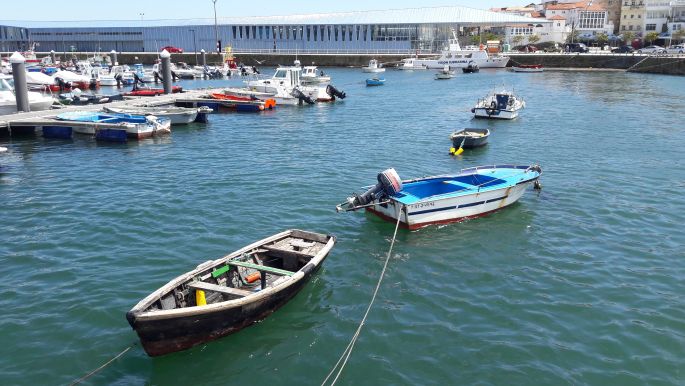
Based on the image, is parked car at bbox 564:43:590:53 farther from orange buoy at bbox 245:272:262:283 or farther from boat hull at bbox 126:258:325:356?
boat hull at bbox 126:258:325:356

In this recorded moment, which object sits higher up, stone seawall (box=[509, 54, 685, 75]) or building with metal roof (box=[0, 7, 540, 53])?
building with metal roof (box=[0, 7, 540, 53])

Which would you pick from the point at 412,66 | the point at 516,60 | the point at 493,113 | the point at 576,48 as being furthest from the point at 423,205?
the point at 576,48

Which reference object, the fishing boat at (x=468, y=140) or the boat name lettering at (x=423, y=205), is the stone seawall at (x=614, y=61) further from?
the boat name lettering at (x=423, y=205)

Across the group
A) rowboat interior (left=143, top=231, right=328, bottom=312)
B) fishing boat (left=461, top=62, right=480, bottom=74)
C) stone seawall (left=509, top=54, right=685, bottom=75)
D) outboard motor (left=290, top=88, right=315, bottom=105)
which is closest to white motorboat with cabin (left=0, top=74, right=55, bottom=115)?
outboard motor (left=290, top=88, right=315, bottom=105)

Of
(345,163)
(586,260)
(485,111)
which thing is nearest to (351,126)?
(485,111)

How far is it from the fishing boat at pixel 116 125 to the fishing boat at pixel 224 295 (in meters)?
22.3

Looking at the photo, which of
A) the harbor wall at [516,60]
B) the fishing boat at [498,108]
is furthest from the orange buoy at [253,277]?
the harbor wall at [516,60]

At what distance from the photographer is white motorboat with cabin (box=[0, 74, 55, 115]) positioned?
39312 millimetres

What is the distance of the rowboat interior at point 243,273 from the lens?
11.5m

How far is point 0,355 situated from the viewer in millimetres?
11312

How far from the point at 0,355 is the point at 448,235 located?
1253cm

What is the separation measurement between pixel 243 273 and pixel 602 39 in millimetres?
140438

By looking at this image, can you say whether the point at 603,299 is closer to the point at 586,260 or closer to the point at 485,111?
the point at 586,260

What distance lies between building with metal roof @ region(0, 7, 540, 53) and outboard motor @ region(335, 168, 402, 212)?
11388cm
